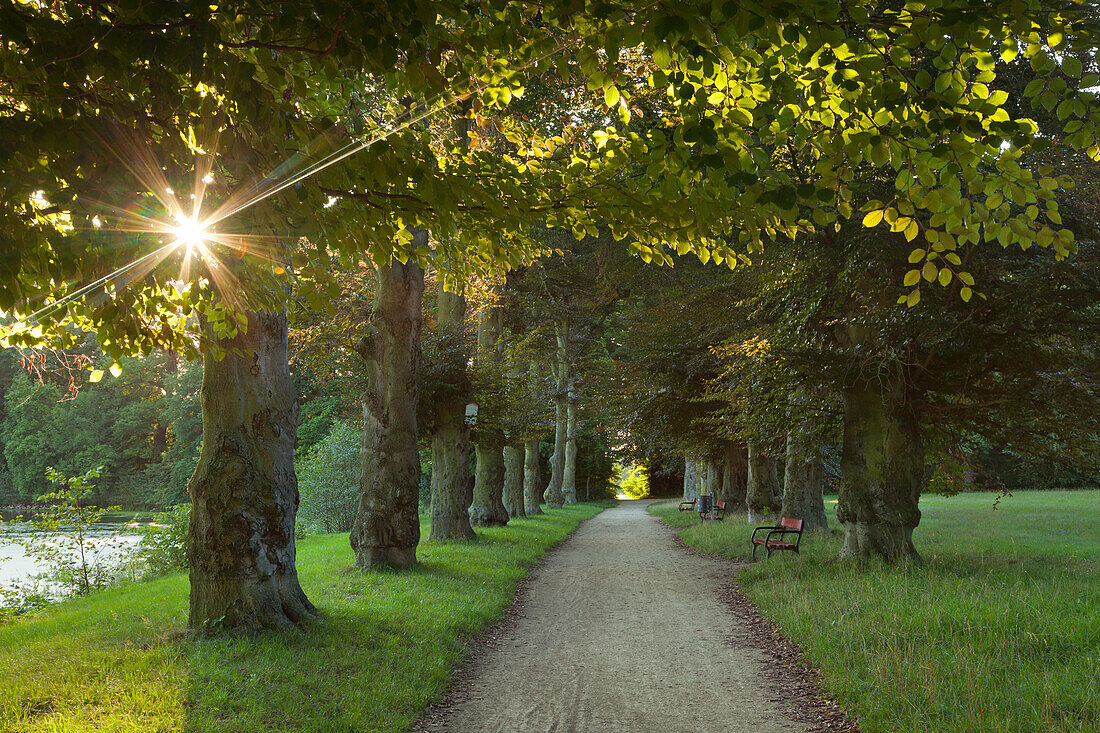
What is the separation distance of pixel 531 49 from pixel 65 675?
5.86 metres

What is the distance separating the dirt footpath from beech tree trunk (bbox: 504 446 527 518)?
570 inches

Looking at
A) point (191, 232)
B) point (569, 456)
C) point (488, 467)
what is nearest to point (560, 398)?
point (488, 467)

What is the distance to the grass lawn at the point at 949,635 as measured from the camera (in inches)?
179

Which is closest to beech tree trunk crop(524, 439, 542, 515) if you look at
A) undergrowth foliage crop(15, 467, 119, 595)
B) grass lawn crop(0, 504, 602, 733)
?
undergrowth foliage crop(15, 467, 119, 595)

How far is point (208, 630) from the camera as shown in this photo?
21.6 feet

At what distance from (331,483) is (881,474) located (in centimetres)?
2119

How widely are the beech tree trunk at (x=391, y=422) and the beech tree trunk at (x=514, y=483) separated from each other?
544 inches

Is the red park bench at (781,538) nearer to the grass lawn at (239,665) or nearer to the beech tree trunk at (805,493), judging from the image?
the beech tree trunk at (805,493)

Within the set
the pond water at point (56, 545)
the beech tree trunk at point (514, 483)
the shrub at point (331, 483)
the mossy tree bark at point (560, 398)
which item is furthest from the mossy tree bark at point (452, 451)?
the shrub at point (331, 483)

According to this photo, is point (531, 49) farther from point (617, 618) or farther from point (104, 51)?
point (617, 618)

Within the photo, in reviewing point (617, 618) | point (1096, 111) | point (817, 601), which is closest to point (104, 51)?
point (1096, 111)

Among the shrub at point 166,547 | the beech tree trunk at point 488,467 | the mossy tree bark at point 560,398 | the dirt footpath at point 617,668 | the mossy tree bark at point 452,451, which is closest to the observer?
the dirt footpath at point 617,668

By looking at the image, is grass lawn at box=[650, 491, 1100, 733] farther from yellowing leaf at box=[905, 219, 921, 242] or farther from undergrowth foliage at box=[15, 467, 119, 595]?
undergrowth foliage at box=[15, 467, 119, 595]

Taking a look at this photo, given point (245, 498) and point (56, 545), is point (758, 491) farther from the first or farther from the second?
point (56, 545)
